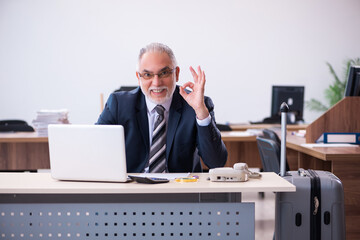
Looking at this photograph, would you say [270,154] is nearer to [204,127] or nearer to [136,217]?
[204,127]

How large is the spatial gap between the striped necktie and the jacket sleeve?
0.64 feet

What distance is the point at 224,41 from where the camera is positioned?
8477mm

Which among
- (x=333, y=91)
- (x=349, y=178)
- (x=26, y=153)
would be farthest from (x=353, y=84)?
(x=333, y=91)

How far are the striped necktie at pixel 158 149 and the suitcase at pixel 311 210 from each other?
714 mm

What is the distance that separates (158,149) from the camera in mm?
2500

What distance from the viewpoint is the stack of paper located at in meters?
4.50

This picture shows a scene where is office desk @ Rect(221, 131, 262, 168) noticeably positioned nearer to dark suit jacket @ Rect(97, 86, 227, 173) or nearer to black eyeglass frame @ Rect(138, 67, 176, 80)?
dark suit jacket @ Rect(97, 86, 227, 173)

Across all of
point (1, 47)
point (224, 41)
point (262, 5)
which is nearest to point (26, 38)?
point (1, 47)

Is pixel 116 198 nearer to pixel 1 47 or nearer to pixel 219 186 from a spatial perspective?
pixel 219 186

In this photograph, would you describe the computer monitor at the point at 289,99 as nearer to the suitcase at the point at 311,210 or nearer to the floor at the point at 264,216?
the floor at the point at 264,216

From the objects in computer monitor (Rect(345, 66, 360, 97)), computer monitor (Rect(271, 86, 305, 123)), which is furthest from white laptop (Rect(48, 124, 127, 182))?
computer monitor (Rect(271, 86, 305, 123))

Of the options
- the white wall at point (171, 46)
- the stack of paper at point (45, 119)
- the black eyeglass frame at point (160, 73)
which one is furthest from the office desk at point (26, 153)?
the white wall at point (171, 46)

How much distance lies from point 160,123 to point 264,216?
7.95ft

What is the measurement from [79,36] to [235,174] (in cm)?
693
